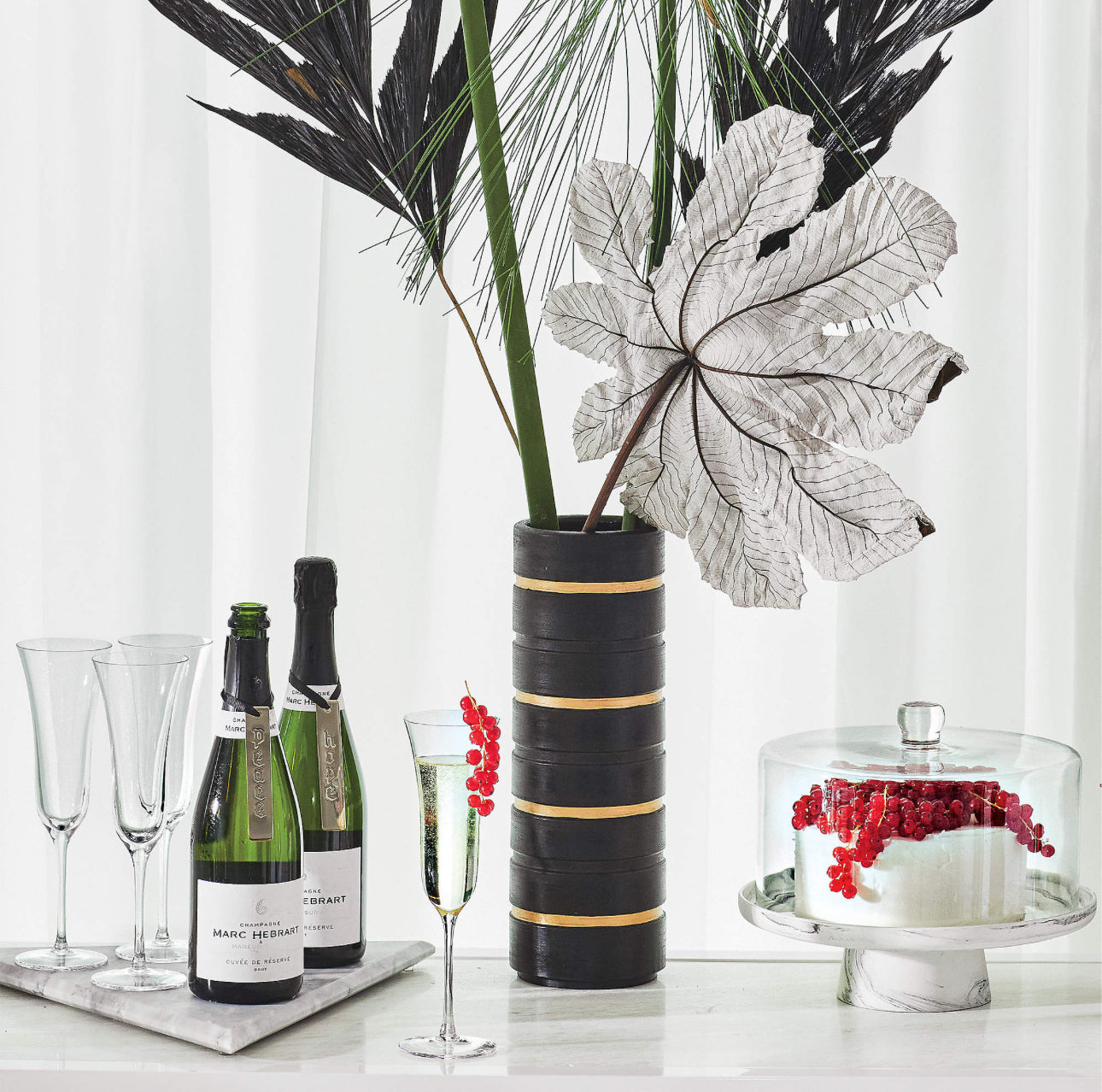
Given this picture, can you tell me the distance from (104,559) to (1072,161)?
102 cm

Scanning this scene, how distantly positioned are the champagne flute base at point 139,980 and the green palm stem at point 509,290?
40 cm

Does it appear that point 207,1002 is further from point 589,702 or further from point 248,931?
point 589,702

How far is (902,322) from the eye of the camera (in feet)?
4.34

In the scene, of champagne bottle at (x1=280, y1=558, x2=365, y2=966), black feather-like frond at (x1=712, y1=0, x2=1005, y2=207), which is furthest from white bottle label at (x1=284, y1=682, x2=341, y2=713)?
black feather-like frond at (x1=712, y1=0, x2=1005, y2=207)

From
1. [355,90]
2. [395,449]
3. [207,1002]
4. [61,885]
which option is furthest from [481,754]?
[395,449]

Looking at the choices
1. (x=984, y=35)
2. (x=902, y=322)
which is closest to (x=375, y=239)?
(x=902, y=322)

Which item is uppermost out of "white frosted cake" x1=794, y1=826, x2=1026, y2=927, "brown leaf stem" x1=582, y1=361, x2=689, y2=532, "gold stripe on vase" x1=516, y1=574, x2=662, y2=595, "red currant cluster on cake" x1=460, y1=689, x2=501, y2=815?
"brown leaf stem" x1=582, y1=361, x2=689, y2=532

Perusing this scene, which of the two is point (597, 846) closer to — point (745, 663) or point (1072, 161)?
point (745, 663)

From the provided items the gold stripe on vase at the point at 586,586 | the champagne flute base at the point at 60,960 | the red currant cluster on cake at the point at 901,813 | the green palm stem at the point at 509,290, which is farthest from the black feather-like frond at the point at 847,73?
the champagne flute base at the point at 60,960

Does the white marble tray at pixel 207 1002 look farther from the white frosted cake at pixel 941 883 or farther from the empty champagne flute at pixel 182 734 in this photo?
the white frosted cake at pixel 941 883

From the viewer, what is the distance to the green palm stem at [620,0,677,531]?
3.22 ft

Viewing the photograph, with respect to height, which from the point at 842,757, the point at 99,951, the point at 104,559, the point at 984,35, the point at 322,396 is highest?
the point at 984,35

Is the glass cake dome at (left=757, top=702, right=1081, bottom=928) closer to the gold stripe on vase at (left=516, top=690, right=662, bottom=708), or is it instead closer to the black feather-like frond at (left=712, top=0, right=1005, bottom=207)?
the gold stripe on vase at (left=516, top=690, right=662, bottom=708)

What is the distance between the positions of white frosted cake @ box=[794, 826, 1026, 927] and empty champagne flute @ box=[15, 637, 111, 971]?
20.1 inches
